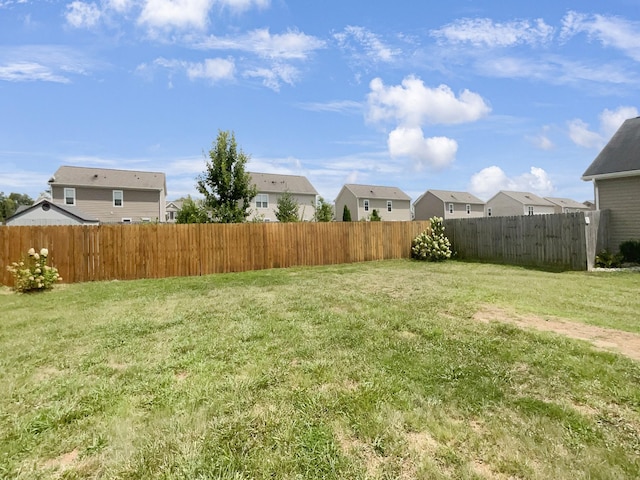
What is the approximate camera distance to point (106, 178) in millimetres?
25938

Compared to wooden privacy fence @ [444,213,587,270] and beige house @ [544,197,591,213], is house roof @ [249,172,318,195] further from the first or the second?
beige house @ [544,197,591,213]

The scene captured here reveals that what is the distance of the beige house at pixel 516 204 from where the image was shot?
128 feet

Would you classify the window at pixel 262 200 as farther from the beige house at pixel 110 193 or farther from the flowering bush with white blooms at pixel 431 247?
the flowering bush with white blooms at pixel 431 247

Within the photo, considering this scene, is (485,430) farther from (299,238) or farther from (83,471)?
(299,238)

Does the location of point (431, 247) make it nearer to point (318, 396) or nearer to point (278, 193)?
point (318, 396)

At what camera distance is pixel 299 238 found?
492 inches

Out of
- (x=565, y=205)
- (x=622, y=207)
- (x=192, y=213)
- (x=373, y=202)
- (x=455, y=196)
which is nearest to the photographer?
(x=622, y=207)

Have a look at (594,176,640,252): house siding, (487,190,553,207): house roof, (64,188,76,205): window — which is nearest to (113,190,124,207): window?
(64,188,76,205): window

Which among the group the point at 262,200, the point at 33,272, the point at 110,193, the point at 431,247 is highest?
the point at 110,193

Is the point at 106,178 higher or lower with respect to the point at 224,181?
higher

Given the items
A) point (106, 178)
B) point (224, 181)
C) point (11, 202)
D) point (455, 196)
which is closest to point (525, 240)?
point (224, 181)

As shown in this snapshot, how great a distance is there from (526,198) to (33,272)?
152 feet

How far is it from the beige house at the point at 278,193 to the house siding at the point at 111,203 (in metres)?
8.44

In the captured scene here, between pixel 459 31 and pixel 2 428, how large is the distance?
432 inches
